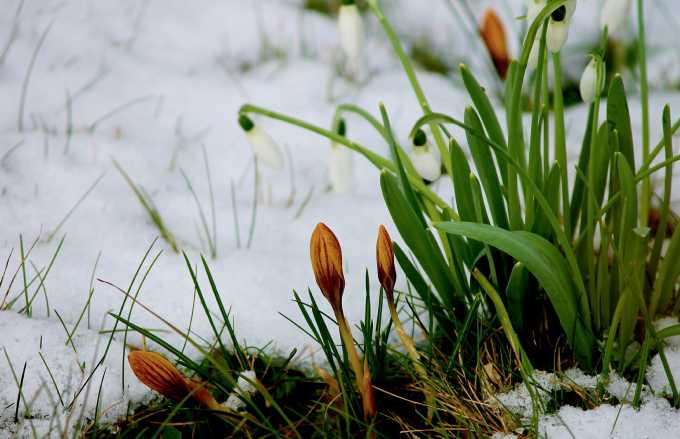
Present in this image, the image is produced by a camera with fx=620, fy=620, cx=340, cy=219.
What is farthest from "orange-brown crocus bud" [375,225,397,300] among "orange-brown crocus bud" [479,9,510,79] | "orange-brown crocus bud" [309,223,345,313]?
"orange-brown crocus bud" [479,9,510,79]

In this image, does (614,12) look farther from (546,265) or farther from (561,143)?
(546,265)

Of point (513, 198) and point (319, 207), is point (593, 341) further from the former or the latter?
point (319, 207)

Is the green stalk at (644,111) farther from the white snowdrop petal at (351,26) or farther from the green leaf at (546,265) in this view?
the white snowdrop petal at (351,26)

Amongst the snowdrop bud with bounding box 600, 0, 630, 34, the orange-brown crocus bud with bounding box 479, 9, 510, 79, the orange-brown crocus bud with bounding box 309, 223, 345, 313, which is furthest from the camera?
the orange-brown crocus bud with bounding box 479, 9, 510, 79

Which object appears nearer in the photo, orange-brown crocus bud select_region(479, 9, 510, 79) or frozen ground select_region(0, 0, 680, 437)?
frozen ground select_region(0, 0, 680, 437)

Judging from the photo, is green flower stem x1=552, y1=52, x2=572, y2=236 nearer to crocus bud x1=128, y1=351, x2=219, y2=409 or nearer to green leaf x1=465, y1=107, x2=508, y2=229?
green leaf x1=465, y1=107, x2=508, y2=229

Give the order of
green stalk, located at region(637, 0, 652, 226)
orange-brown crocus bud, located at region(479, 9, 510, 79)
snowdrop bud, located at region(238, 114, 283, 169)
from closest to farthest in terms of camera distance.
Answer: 1. green stalk, located at region(637, 0, 652, 226)
2. snowdrop bud, located at region(238, 114, 283, 169)
3. orange-brown crocus bud, located at region(479, 9, 510, 79)

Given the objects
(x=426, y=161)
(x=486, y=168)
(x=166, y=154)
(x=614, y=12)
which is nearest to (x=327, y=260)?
(x=426, y=161)
